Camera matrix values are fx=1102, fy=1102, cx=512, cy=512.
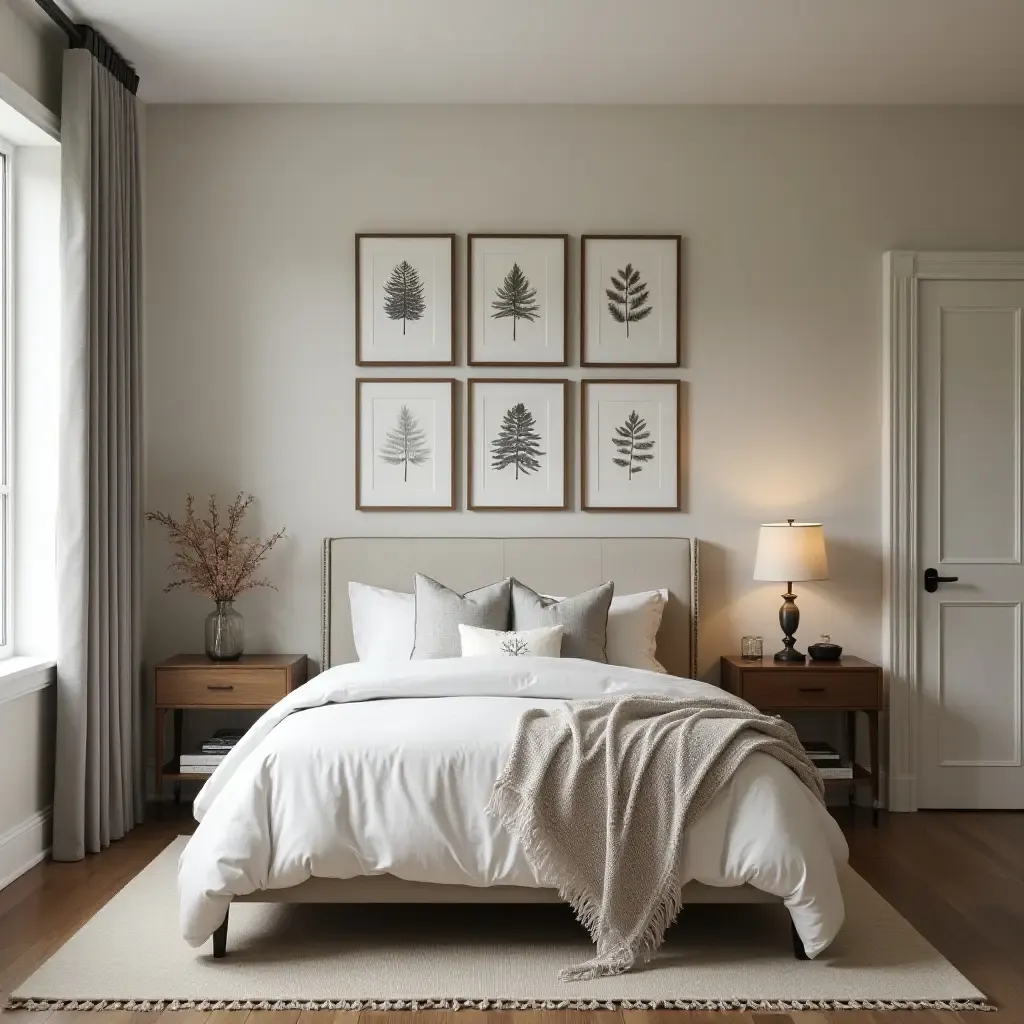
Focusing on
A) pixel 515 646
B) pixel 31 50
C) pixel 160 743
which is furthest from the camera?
pixel 160 743

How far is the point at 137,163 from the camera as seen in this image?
4.57 m

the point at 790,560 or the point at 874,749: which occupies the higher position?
the point at 790,560

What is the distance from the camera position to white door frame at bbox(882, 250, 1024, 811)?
4746 mm

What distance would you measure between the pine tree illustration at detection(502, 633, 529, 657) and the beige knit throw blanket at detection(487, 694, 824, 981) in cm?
97

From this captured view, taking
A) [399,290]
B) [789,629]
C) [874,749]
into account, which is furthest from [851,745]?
[399,290]

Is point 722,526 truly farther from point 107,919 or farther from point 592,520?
point 107,919

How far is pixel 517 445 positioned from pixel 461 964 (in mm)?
2378

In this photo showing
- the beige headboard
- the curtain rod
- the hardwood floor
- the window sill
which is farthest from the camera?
the beige headboard

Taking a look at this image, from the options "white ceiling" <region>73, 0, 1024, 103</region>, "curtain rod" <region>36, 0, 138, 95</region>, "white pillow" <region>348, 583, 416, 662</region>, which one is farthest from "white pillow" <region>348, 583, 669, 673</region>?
"curtain rod" <region>36, 0, 138, 95</region>

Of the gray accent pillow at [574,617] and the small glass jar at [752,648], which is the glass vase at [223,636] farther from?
the small glass jar at [752,648]

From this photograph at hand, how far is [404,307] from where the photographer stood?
479cm

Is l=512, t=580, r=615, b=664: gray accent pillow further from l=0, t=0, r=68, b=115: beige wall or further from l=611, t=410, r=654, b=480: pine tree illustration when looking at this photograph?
l=0, t=0, r=68, b=115: beige wall

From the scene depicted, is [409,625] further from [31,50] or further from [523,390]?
[31,50]

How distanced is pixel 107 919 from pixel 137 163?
9.77 feet
